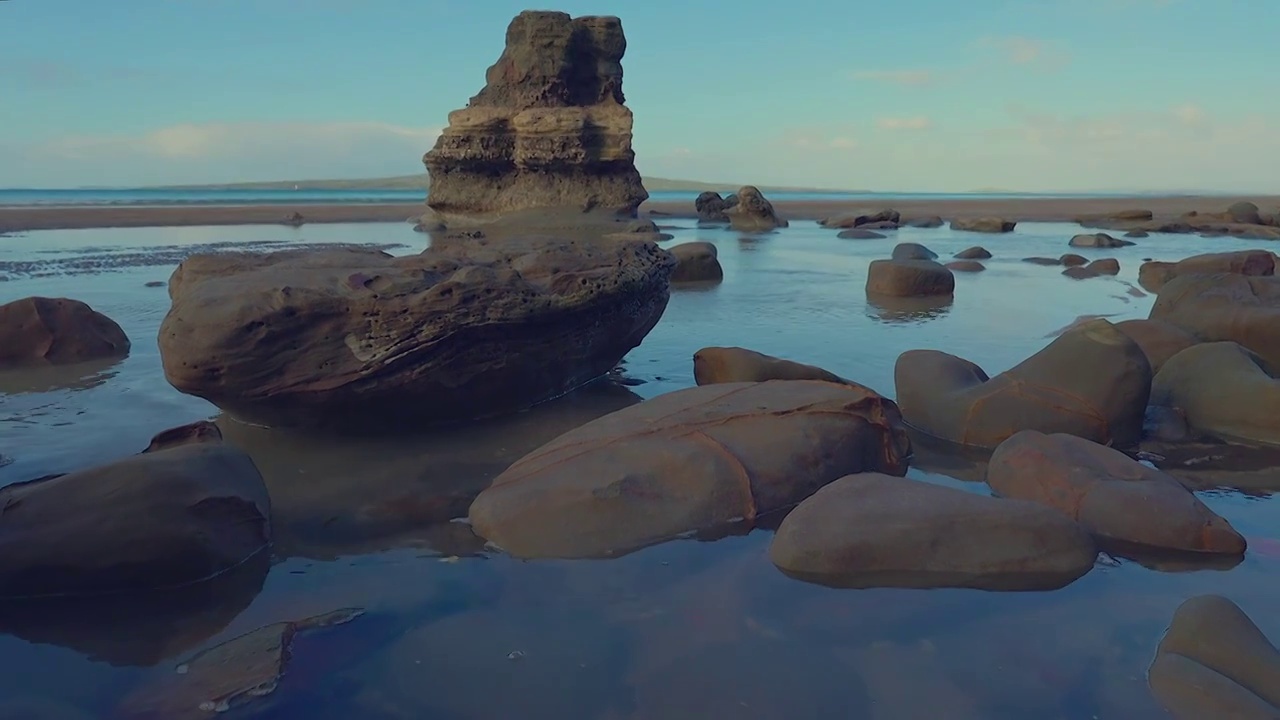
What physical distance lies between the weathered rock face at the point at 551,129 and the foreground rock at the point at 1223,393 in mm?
8696

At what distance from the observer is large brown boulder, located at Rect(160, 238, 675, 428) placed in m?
4.07

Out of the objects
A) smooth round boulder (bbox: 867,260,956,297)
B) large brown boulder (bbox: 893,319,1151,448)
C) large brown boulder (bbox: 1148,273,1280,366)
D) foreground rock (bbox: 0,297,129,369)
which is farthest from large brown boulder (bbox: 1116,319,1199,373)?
foreground rock (bbox: 0,297,129,369)

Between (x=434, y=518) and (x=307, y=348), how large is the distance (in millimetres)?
1298

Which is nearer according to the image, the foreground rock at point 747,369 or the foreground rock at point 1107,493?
the foreground rock at point 1107,493

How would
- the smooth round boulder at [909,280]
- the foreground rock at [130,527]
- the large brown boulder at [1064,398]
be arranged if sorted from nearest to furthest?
the foreground rock at [130,527] < the large brown boulder at [1064,398] < the smooth round boulder at [909,280]

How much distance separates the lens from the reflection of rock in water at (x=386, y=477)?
3203mm

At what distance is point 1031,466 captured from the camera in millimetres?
3484

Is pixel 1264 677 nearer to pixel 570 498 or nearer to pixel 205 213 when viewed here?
pixel 570 498

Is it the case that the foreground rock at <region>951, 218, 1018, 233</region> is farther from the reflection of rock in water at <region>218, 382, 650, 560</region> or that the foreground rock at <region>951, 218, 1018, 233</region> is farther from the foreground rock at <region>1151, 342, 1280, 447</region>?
the reflection of rock in water at <region>218, 382, 650, 560</region>

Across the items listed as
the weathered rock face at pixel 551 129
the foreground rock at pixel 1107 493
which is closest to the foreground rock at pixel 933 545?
the foreground rock at pixel 1107 493

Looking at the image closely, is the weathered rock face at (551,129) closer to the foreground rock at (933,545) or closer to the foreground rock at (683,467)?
the foreground rock at (683,467)

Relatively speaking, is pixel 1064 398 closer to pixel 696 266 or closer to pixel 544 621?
pixel 544 621

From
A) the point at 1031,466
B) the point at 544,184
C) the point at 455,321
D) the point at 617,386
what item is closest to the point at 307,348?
the point at 455,321

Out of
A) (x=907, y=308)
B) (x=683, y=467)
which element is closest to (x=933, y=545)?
(x=683, y=467)
